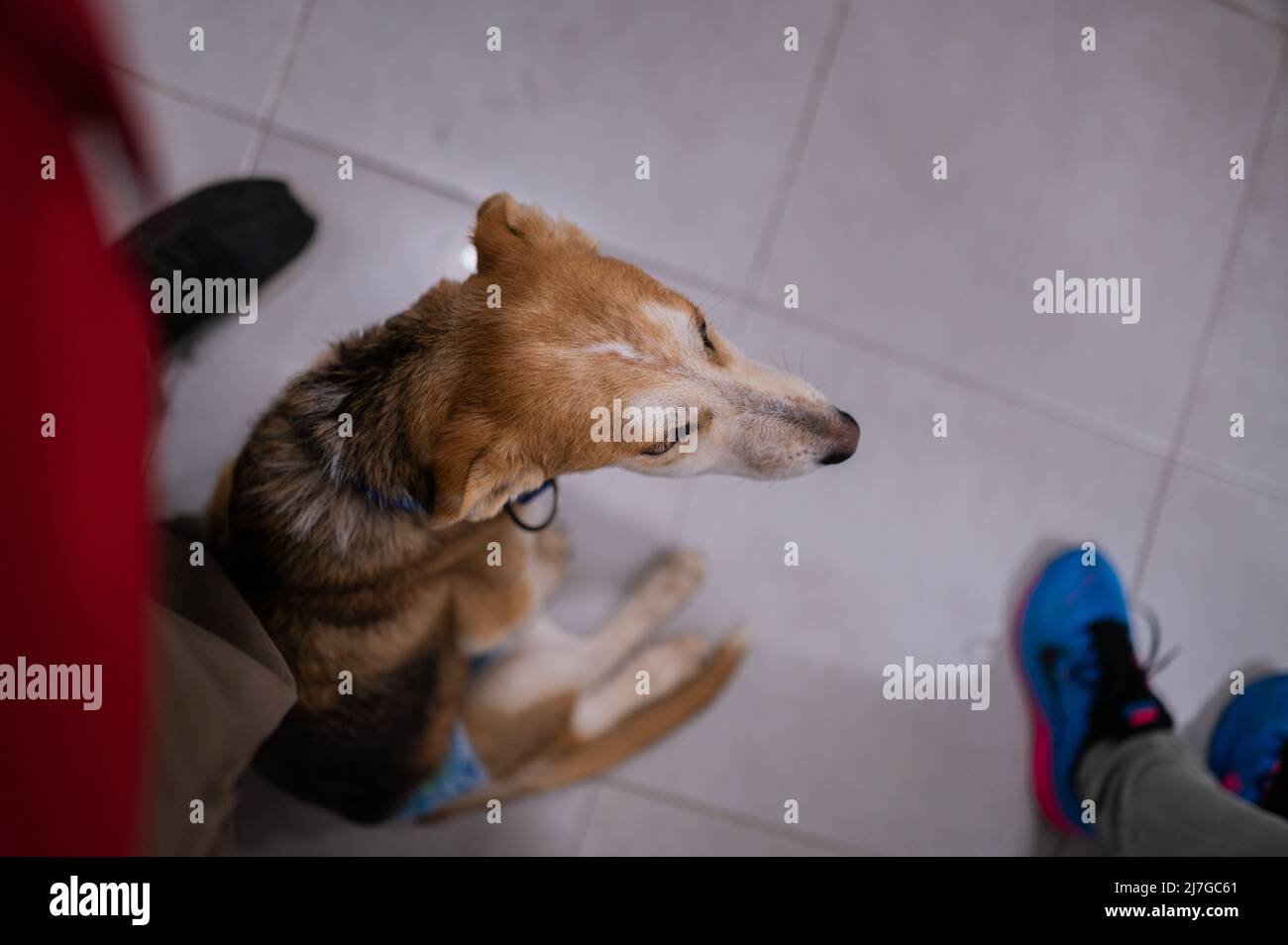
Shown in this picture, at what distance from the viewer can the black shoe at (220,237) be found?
2111mm

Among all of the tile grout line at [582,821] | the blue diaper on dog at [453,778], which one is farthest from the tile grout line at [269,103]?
the tile grout line at [582,821]

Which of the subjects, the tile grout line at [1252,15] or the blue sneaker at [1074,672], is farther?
the tile grout line at [1252,15]

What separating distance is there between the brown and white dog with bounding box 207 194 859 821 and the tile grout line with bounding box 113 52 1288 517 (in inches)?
24.4

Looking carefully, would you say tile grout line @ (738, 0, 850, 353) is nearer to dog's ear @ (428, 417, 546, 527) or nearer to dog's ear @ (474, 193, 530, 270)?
dog's ear @ (474, 193, 530, 270)

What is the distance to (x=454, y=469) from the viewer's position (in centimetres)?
144

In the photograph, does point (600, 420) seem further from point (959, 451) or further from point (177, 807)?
point (959, 451)

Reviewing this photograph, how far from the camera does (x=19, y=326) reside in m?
0.99

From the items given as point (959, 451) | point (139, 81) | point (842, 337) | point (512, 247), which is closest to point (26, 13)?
point (512, 247)

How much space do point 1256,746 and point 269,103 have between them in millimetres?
3525

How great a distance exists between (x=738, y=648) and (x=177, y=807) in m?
1.47

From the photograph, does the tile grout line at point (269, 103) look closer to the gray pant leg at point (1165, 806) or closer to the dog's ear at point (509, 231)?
the dog's ear at point (509, 231)

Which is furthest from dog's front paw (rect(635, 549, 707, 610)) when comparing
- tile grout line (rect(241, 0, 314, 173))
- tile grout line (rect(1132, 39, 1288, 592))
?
tile grout line (rect(241, 0, 314, 173))

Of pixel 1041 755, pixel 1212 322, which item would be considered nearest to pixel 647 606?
pixel 1041 755

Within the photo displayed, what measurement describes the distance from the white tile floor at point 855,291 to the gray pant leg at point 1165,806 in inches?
10.3
